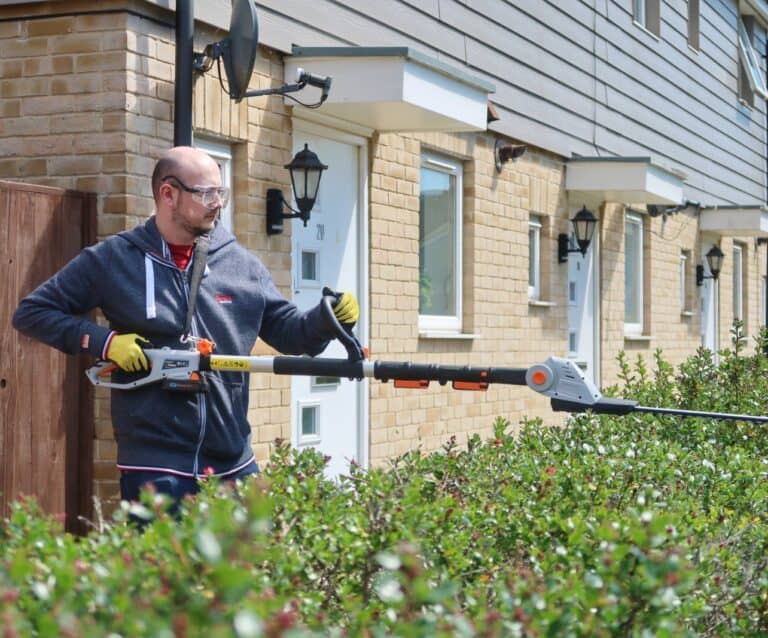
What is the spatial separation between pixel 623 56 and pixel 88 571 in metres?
13.0

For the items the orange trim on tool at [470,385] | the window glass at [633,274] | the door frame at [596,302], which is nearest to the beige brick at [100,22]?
the orange trim on tool at [470,385]

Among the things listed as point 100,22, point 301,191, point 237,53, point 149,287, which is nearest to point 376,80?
point 301,191

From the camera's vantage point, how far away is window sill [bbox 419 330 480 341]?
395 inches

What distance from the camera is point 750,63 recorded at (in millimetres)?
20016

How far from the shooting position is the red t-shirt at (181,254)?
4.84 m

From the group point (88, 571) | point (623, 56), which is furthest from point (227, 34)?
point (623, 56)

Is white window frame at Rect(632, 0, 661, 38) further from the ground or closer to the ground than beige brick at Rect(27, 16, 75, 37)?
further from the ground

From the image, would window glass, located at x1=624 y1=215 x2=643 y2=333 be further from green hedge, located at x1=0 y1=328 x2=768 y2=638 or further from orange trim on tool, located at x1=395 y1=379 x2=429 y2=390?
orange trim on tool, located at x1=395 y1=379 x2=429 y2=390

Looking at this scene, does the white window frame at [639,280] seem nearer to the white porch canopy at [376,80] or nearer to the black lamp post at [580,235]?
the black lamp post at [580,235]

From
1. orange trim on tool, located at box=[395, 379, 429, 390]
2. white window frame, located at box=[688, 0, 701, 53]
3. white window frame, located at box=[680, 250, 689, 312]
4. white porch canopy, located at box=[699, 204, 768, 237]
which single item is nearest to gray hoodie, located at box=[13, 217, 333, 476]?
orange trim on tool, located at box=[395, 379, 429, 390]

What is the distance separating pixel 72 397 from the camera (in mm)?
6898

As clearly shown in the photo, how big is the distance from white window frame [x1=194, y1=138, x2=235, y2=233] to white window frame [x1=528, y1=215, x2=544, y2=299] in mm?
5040

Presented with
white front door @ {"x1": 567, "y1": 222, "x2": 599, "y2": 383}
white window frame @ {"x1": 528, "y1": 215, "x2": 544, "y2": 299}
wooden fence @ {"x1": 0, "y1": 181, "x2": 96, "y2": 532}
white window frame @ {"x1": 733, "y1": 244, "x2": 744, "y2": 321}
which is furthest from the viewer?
white window frame @ {"x1": 733, "y1": 244, "x2": 744, "y2": 321}

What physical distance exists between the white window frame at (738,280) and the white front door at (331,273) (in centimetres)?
1219
